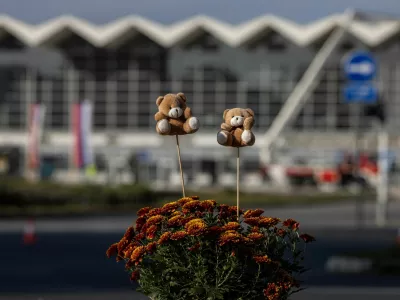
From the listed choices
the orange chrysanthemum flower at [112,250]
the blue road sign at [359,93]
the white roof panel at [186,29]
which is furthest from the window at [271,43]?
the orange chrysanthemum flower at [112,250]

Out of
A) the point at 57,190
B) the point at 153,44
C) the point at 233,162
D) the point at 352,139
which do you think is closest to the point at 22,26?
the point at 153,44

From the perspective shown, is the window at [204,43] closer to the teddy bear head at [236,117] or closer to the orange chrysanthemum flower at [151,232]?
the teddy bear head at [236,117]

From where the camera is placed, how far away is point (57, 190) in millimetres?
44406

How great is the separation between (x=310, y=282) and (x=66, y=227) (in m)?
15.3

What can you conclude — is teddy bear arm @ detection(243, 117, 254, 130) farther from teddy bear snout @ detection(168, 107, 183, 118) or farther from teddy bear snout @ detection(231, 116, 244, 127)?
teddy bear snout @ detection(168, 107, 183, 118)

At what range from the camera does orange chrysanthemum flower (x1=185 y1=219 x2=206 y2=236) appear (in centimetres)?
819

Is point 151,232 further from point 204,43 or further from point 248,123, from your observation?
point 204,43

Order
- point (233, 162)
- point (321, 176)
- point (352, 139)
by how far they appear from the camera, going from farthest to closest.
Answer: point (352, 139) < point (233, 162) < point (321, 176)

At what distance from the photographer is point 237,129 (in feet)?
29.5

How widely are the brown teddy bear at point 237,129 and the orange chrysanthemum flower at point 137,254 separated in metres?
1.06

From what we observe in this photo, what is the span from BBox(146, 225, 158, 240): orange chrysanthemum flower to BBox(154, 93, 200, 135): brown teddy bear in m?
0.83

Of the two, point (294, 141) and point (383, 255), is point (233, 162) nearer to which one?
point (294, 141)

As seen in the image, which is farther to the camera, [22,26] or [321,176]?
[22,26]

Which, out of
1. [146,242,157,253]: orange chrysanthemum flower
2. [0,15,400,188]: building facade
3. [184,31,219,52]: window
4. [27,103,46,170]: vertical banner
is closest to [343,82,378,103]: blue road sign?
[146,242,157,253]: orange chrysanthemum flower
